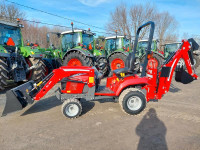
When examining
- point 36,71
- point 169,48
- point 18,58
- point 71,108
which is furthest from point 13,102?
point 169,48

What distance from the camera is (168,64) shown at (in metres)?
3.55

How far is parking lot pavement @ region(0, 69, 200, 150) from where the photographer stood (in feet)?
7.70

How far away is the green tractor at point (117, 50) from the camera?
8625 mm

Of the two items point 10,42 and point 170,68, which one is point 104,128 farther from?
point 10,42

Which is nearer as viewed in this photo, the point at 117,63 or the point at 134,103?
the point at 134,103

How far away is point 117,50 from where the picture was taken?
8.80 metres

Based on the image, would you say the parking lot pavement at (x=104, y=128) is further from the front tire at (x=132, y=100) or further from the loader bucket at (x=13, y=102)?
the loader bucket at (x=13, y=102)

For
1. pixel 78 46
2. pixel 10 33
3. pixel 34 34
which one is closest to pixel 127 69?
pixel 78 46

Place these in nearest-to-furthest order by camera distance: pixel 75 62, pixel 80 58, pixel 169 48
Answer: pixel 80 58 < pixel 75 62 < pixel 169 48

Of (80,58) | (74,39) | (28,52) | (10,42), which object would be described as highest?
(74,39)

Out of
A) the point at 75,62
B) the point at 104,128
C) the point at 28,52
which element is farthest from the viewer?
the point at 75,62

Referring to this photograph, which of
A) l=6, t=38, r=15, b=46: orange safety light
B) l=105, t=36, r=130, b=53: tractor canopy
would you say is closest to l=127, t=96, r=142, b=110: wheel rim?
l=6, t=38, r=15, b=46: orange safety light

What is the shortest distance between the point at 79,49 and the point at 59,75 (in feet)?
11.9

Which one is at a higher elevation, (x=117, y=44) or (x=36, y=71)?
(x=117, y=44)
